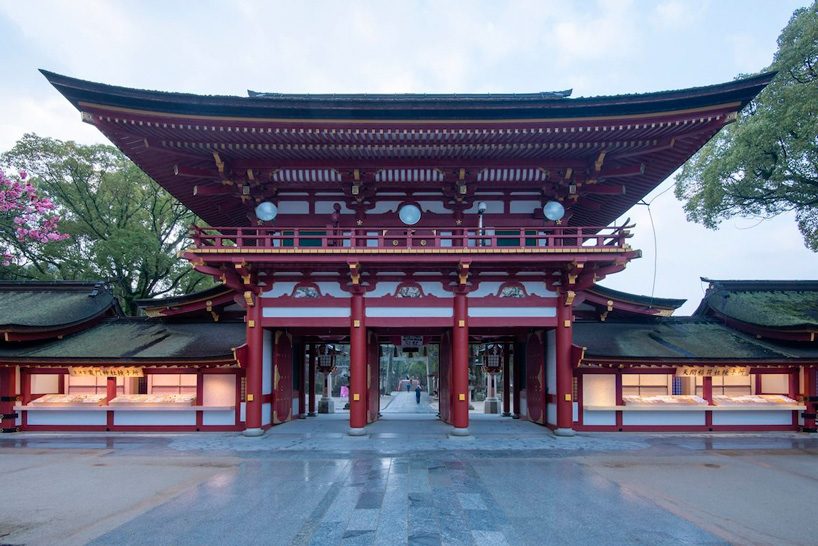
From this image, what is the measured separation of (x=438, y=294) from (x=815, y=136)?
18166 millimetres

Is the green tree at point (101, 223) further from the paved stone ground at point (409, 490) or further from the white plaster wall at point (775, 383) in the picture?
the white plaster wall at point (775, 383)

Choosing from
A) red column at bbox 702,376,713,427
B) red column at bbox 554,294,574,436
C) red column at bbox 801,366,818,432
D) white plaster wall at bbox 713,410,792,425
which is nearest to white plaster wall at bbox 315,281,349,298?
red column at bbox 554,294,574,436

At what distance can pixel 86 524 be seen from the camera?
8.20 meters

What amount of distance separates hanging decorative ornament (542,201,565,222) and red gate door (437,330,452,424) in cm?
585

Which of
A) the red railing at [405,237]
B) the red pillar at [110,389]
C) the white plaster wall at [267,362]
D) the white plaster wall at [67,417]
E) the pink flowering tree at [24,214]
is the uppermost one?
the pink flowering tree at [24,214]

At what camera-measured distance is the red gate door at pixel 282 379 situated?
1877 cm

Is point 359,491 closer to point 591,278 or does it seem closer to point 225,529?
point 225,529

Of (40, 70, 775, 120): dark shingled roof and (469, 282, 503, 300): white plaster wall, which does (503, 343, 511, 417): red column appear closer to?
(469, 282, 503, 300): white plaster wall

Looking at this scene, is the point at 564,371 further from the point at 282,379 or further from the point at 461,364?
the point at 282,379

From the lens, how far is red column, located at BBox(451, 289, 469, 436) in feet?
51.9

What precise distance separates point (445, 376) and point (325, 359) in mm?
6748

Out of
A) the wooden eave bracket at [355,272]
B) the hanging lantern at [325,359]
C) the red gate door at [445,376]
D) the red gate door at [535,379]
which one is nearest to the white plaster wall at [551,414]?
the red gate door at [535,379]

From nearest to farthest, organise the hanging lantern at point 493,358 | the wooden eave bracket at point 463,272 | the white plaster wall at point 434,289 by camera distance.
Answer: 1. the wooden eave bracket at point 463,272
2. the white plaster wall at point 434,289
3. the hanging lantern at point 493,358

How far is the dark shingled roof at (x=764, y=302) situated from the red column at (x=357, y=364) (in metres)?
15.5
